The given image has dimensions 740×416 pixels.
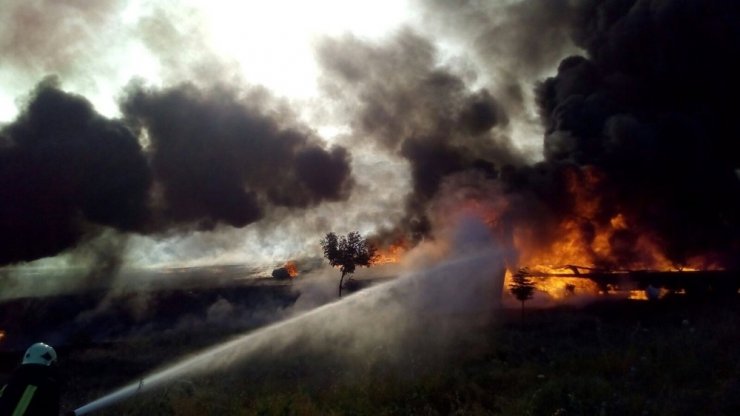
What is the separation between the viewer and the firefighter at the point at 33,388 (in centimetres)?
575

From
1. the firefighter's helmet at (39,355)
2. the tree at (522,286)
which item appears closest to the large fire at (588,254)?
the tree at (522,286)

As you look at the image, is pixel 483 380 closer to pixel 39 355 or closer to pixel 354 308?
pixel 39 355

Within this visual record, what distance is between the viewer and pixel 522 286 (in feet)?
116

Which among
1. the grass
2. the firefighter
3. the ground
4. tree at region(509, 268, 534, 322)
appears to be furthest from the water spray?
→ the firefighter

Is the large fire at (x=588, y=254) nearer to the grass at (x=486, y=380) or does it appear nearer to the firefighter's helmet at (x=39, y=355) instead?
the grass at (x=486, y=380)

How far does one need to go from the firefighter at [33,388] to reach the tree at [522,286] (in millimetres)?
31645

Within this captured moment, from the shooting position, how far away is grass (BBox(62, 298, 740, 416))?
10.6 metres

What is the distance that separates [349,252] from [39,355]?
45.1m

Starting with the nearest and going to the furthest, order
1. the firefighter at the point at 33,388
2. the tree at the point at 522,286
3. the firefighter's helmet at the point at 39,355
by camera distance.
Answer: the firefighter at the point at 33,388
the firefighter's helmet at the point at 39,355
the tree at the point at 522,286

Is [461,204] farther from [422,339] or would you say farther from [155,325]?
[155,325]

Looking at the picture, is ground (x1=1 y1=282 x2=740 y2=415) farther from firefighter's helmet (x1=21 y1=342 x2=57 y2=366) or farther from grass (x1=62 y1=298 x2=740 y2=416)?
firefighter's helmet (x1=21 y1=342 x2=57 y2=366)

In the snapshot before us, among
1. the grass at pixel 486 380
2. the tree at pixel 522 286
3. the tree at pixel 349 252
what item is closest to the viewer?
the grass at pixel 486 380

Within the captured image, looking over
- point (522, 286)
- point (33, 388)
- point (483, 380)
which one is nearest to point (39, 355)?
point (33, 388)

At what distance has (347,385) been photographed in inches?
542
